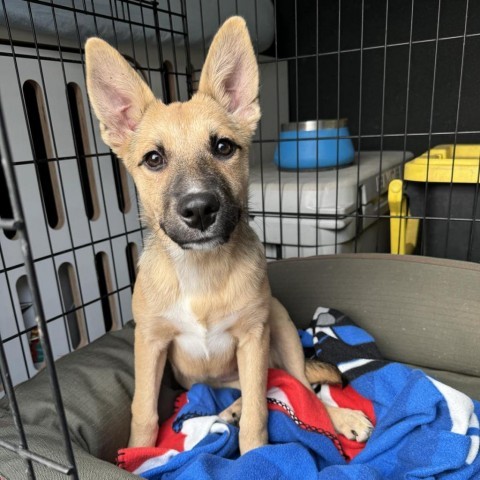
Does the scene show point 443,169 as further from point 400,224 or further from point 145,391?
point 145,391

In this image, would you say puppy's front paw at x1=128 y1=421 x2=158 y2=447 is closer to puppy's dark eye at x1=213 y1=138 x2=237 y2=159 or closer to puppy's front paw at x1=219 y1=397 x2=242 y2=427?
puppy's front paw at x1=219 y1=397 x2=242 y2=427

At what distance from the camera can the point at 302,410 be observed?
156 centimetres

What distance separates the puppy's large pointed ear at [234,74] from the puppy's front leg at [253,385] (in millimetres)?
740

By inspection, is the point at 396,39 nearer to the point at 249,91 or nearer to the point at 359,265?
the point at 359,265

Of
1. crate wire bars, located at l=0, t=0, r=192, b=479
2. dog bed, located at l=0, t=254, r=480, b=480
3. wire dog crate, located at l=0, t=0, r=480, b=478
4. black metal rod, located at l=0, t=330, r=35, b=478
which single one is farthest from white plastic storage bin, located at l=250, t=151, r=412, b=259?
black metal rod, located at l=0, t=330, r=35, b=478

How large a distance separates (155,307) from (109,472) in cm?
52

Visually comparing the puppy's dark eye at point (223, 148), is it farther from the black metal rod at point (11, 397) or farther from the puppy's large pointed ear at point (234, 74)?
the black metal rod at point (11, 397)

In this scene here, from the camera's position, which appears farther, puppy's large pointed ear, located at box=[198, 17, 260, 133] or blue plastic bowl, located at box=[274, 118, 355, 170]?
blue plastic bowl, located at box=[274, 118, 355, 170]

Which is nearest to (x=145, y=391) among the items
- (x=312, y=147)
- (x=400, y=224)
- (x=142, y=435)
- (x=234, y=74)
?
(x=142, y=435)

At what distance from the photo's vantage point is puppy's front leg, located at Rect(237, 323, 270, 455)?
139cm

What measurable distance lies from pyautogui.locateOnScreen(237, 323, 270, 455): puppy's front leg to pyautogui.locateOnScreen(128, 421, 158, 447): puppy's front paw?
317 mm

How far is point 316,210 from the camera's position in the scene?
254 centimetres

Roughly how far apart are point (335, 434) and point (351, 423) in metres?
0.08

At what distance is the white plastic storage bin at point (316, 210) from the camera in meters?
2.55
